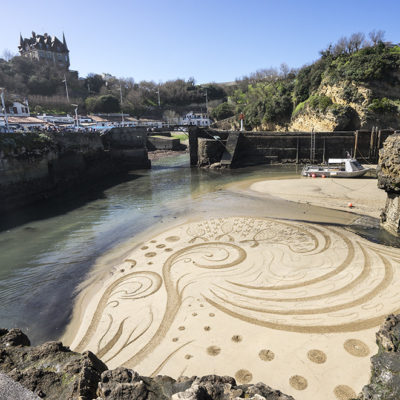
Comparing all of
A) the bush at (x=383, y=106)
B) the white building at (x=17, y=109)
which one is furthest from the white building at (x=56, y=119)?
the bush at (x=383, y=106)

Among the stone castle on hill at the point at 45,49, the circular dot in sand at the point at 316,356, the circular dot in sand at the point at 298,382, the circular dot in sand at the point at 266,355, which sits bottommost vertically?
the circular dot in sand at the point at 266,355

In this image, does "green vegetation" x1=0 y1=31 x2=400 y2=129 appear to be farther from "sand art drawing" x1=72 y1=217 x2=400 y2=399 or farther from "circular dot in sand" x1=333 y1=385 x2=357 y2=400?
"circular dot in sand" x1=333 y1=385 x2=357 y2=400

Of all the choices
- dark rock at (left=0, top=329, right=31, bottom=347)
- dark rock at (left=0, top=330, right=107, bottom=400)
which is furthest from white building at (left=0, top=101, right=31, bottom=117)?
dark rock at (left=0, top=330, right=107, bottom=400)

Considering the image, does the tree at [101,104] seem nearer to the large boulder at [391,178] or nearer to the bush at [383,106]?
the bush at [383,106]

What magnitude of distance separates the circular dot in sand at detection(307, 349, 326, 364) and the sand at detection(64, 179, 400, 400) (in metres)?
0.02

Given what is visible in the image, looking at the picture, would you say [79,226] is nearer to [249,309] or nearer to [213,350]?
[249,309]

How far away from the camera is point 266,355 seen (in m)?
6.18

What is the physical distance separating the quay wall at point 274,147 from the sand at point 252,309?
82.0 ft

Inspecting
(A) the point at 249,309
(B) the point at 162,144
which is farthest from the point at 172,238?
(B) the point at 162,144

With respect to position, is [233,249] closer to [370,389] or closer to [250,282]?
[250,282]

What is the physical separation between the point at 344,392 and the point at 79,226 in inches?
586

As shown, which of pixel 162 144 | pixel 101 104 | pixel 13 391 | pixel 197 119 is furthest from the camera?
pixel 197 119

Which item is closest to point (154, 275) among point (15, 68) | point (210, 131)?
point (210, 131)

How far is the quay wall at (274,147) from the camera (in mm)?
Result: 33344
